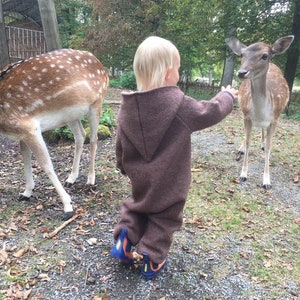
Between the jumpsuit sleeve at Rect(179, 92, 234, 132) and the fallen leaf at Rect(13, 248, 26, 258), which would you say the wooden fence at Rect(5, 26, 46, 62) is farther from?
the jumpsuit sleeve at Rect(179, 92, 234, 132)

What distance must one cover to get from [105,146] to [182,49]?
31.9 feet

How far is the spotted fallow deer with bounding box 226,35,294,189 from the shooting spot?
4.11 metres

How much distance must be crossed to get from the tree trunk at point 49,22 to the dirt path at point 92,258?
267cm

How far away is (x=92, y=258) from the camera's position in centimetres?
286

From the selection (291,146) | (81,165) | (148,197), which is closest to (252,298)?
(148,197)

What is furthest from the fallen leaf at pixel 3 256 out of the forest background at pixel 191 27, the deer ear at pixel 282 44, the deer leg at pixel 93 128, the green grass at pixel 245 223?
the forest background at pixel 191 27

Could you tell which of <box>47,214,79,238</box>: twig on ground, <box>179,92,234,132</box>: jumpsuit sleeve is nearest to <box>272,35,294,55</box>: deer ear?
<box>179,92,234,132</box>: jumpsuit sleeve

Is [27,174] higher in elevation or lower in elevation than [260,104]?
lower

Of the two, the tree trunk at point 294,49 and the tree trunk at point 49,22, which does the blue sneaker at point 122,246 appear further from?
the tree trunk at point 294,49

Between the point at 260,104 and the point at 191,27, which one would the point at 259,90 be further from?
the point at 191,27

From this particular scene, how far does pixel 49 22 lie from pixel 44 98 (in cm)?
289

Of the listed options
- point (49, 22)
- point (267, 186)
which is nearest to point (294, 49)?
point (267, 186)

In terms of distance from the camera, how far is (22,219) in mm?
3426

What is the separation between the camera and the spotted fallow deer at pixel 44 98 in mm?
3395
